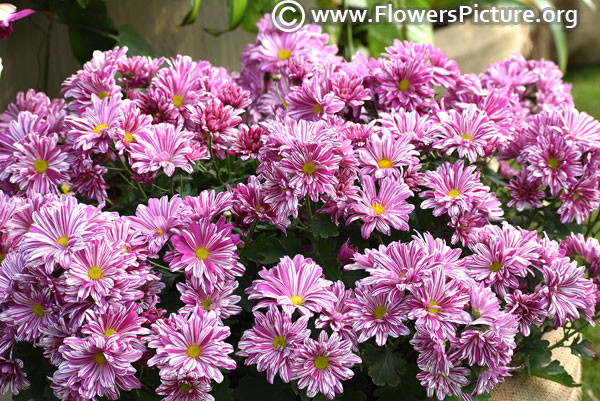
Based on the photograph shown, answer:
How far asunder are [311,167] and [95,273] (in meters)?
0.31

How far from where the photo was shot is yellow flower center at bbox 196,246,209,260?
0.94m

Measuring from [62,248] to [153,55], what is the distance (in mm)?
1035

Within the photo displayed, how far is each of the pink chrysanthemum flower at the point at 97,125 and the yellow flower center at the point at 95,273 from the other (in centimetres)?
22

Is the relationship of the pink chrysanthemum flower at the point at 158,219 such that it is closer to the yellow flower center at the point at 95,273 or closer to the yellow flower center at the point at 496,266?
the yellow flower center at the point at 95,273

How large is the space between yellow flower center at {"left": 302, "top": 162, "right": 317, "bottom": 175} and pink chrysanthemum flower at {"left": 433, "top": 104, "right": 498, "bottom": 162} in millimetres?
232

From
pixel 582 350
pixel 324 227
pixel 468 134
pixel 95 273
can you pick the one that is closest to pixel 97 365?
pixel 95 273

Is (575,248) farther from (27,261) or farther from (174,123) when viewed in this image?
(27,261)

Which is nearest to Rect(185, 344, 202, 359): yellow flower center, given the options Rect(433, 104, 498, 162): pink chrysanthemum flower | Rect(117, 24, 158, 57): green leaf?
Rect(433, 104, 498, 162): pink chrysanthemum flower

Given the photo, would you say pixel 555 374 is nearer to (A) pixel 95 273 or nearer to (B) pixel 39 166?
(A) pixel 95 273

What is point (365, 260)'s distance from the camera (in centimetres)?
96

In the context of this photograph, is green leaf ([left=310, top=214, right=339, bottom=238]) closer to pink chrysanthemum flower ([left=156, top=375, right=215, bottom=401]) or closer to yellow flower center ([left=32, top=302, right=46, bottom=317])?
pink chrysanthemum flower ([left=156, top=375, right=215, bottom=401])

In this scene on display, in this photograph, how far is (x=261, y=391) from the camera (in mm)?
1002

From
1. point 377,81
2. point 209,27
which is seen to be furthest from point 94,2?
point 377,81

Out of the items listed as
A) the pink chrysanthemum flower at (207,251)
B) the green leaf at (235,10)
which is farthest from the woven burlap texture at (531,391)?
the green leaf at (235,10)
